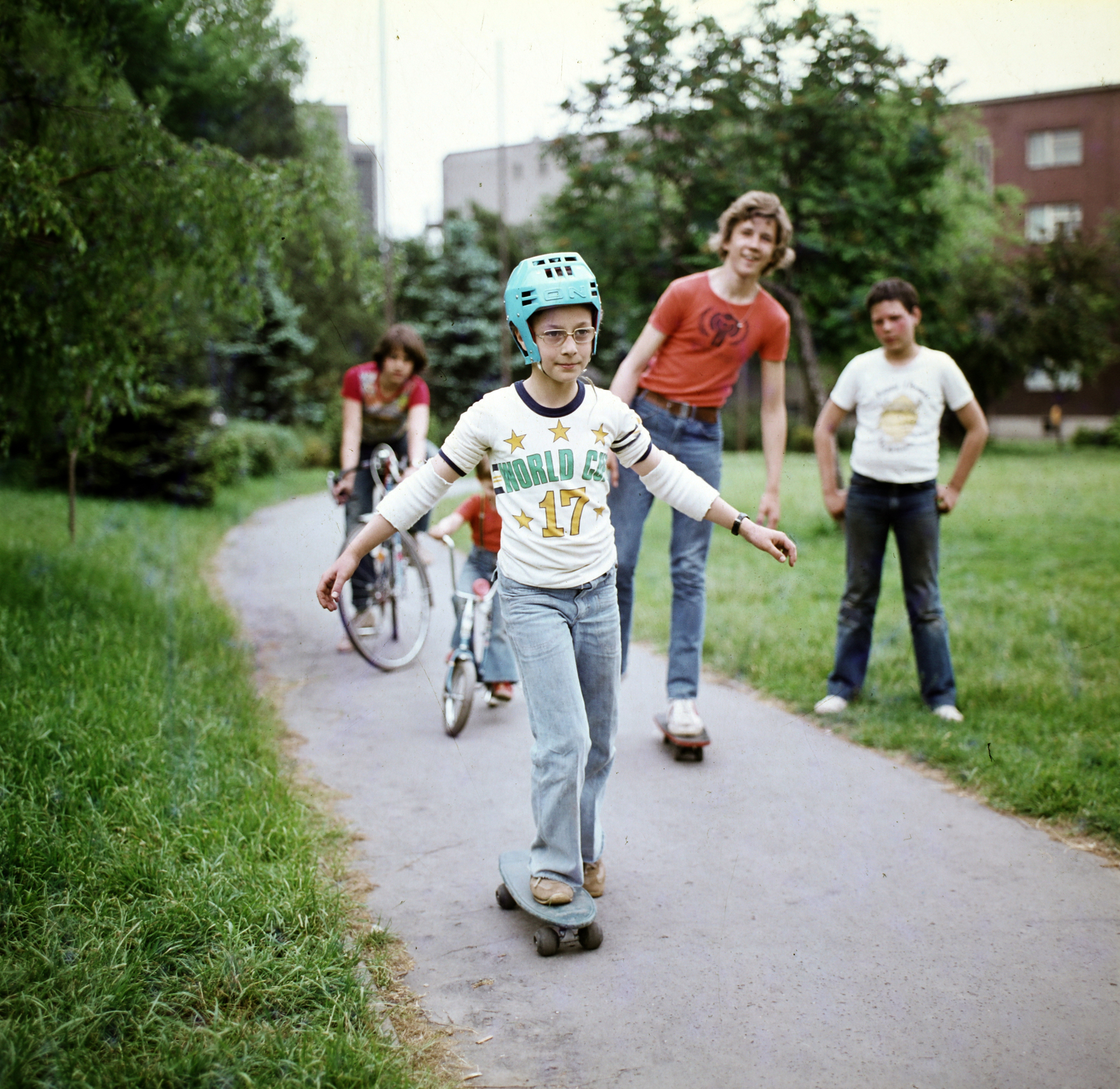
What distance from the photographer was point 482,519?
18.9 ft

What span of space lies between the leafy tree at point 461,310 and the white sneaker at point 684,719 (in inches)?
1125

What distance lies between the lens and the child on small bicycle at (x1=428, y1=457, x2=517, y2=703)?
559cm

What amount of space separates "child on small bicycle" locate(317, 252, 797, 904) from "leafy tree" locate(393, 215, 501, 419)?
29.9m

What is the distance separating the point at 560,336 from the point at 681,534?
6.82 feet

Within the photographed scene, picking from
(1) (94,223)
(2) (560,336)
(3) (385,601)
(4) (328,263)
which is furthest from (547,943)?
(1) (94,223)

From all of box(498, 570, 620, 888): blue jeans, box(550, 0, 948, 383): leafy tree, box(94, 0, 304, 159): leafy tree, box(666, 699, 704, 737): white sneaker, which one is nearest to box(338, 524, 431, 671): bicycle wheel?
box(666, 699, 704, 737): white sneaker

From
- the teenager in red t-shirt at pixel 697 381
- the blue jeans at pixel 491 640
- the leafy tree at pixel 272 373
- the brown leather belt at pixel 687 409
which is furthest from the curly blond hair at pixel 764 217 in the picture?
the leafy tree at pixel 272 373

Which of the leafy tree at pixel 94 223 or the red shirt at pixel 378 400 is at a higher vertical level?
the leafy tree at pixel 94 223

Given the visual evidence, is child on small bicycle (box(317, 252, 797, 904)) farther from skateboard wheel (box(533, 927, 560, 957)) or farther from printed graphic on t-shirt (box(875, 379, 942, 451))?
printed graphic on t-shirt (box(875, 379, 942, 451))

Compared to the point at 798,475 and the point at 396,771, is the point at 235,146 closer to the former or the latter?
the point at 798,475

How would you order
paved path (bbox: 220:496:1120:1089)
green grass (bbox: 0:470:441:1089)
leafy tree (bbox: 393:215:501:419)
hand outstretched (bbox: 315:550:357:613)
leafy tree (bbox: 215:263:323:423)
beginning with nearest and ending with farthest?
1. green grass (bbox: 0:470:441:1089)
2. paved path (bbox: 220:496:1120:1089)
3. hand outstretched (bbox: 315:550:357:613)
4. leafy tree (bbox: 215:263:323:423)
5. leafy tree (bbox: 393:215:501:419)

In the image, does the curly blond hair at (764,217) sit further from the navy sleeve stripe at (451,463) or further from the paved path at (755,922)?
the paved path at (755,922)

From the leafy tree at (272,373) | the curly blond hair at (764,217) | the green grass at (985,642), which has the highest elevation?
the leafy tree at (272,373)

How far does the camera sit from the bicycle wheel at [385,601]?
667 centimetres
